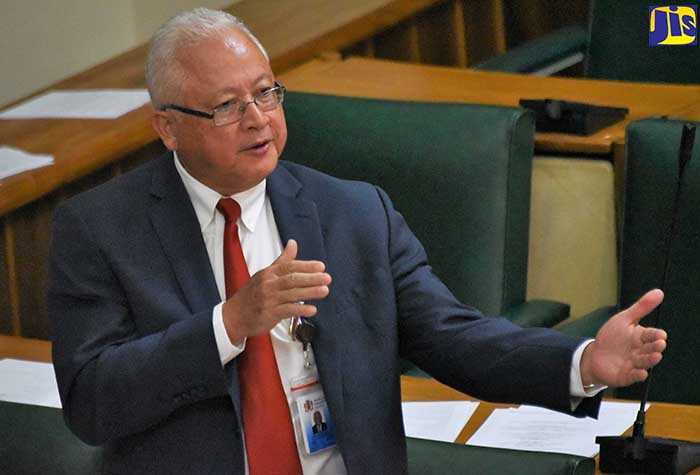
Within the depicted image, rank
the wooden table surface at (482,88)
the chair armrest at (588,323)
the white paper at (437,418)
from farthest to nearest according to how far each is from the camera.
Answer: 1. the wooden table surface at (482,88)
2. the chair armrest at (588,323)
3. the white paper at (437,418)

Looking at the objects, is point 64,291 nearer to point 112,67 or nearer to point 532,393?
point 532,393

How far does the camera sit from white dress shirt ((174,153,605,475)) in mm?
1850

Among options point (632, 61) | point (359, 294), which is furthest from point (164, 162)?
point (632, 61)

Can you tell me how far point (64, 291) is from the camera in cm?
181

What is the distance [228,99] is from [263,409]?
15.4 inches

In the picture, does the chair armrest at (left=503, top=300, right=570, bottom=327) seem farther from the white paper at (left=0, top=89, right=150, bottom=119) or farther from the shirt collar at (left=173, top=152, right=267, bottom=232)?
the white paper at (left=0, top=89, right=150, bottom=119)

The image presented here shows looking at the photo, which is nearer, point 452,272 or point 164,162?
point 164,162

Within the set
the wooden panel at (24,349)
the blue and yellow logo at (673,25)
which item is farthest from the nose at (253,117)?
the blue and yellow logo at (673,25)

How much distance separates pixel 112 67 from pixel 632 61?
133cm

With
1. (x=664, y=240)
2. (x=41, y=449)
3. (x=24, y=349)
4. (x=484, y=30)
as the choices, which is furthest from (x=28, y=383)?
(x=484, y=30)

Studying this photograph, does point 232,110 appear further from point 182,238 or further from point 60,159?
point 60,159

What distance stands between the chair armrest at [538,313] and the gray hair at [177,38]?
1.03m

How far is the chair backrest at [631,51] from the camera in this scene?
3.67 m

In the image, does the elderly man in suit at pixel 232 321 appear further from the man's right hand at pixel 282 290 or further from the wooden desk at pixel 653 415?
the wooden desk at pixel 653 415
